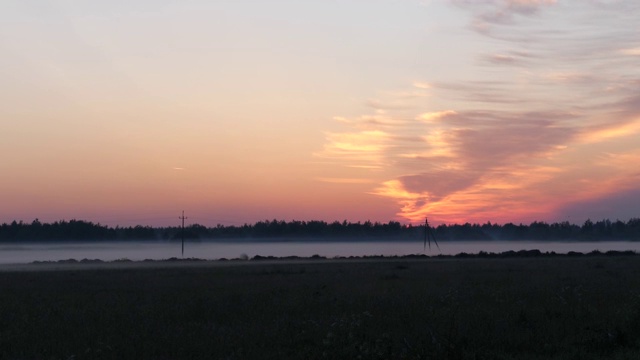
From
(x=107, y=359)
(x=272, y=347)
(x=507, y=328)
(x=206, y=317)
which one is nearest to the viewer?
(x=107, y=359)

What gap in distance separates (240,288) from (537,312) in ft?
50.1

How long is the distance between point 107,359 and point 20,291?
63.8 ft

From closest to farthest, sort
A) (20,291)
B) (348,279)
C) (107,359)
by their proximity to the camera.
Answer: (107,359)
(20,291)
(348,279)

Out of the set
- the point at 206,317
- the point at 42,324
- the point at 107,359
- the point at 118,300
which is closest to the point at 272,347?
the point at 107,359

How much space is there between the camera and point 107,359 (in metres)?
16.1

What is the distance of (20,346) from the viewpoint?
57.4 ft

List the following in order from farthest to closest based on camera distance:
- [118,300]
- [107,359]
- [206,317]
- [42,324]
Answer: [118,300] → [206,317] → [42,324] → [107,359]

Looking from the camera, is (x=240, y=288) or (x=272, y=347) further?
(x=240, y=288)

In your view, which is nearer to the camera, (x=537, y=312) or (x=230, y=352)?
(x=230, y=352)

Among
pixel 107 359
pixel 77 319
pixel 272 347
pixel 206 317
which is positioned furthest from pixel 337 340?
pixel 77 319

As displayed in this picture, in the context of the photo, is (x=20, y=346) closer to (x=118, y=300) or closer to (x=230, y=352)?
(x=230, y=352)

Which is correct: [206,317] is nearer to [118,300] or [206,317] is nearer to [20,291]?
[118,300]

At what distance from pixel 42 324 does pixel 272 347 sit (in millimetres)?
7248

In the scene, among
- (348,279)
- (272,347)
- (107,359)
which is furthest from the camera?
(348,279)
